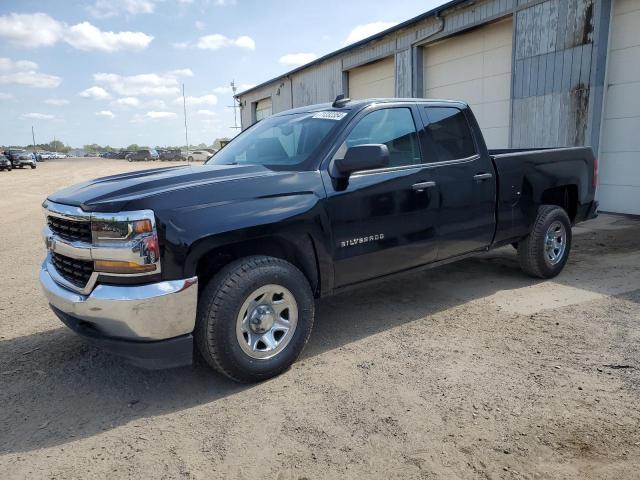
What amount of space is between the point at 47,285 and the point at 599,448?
11.3 ft

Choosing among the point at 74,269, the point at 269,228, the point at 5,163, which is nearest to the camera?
the point at 74,269

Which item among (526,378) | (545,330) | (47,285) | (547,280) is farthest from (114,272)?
(547,280)

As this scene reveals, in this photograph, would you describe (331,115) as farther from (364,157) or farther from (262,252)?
(262,252)

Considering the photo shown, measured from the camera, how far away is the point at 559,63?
9469mm

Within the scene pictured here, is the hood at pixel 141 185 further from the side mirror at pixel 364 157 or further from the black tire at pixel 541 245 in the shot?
the black tire at pixel 541 245

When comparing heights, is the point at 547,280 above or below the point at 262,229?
below

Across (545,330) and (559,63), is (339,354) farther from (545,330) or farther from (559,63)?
(559,63)

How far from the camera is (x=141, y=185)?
311 cm

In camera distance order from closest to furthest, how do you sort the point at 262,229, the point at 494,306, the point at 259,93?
the point at 262,229, the point at 494,306, the point at 259,93

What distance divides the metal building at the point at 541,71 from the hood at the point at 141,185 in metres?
8.05

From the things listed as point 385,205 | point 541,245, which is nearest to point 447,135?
point 385,205

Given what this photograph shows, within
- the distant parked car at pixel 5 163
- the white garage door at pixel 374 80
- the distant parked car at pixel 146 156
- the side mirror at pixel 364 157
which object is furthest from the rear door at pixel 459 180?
the distant parked car at pixel 146 156

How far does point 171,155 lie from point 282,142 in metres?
64.6

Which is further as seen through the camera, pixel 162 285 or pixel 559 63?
pixel 559 63
